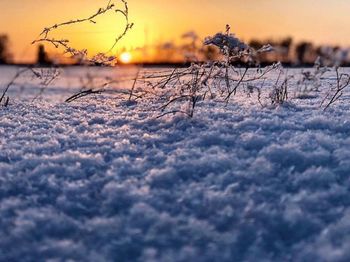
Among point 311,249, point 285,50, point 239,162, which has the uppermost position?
point 285,50

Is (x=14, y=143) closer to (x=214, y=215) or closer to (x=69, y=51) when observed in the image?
(x=214, y=215)

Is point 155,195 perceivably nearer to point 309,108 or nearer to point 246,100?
point 309,108

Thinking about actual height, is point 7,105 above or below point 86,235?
above

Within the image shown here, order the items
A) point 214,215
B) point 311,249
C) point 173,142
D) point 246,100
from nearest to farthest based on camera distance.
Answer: point 311,249, point 214,215, point 173,142, point 246,100

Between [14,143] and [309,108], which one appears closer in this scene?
[14,143]

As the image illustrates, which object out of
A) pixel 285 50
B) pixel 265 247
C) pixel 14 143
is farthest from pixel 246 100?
pixel 265 247

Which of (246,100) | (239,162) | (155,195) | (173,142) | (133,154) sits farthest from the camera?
(246,100)
